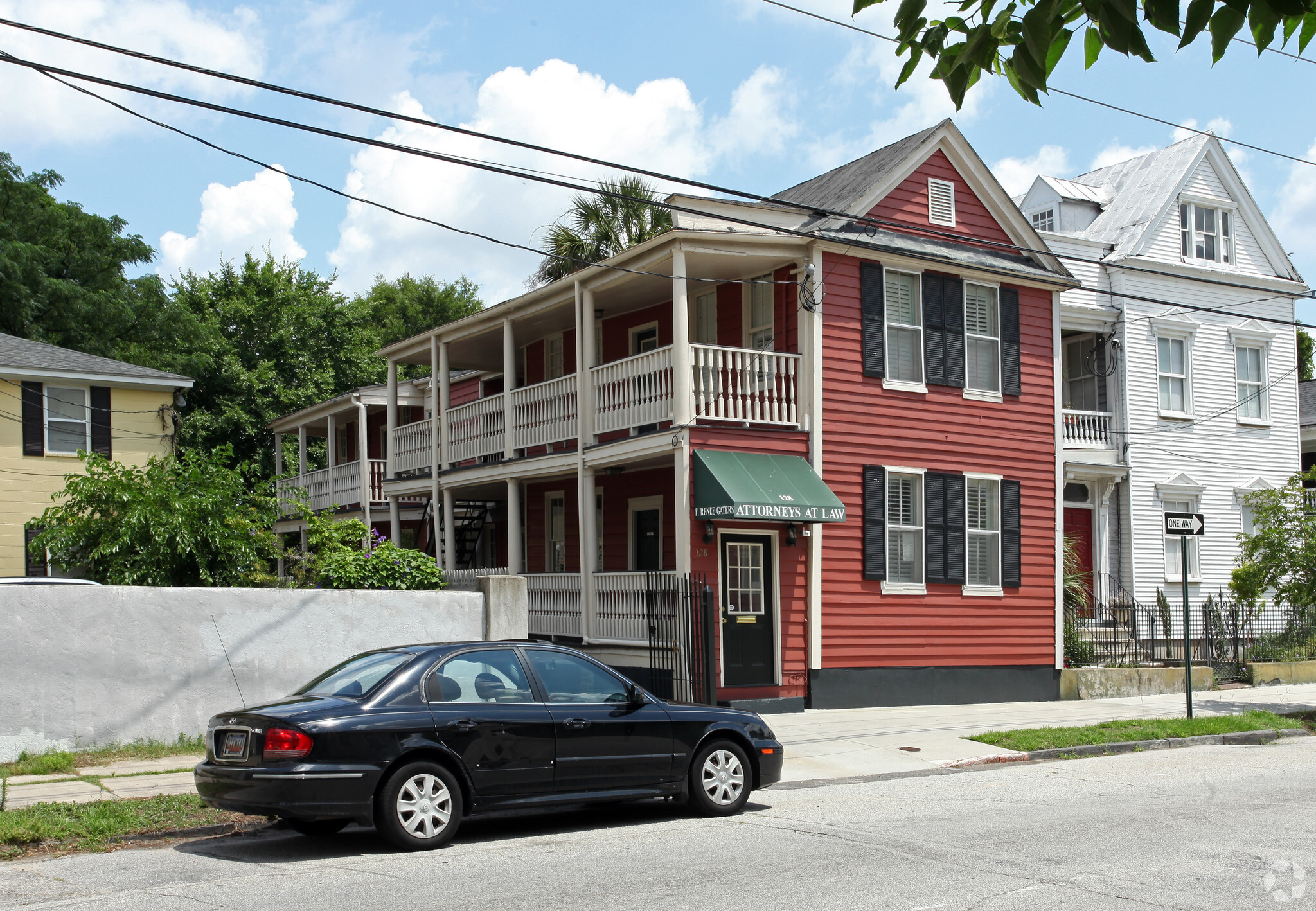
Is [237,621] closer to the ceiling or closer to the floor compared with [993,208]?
closer to the floor

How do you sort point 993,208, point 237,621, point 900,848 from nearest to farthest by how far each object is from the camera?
point 900,848, point 237,621, point 993,208

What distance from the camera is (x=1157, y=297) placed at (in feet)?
84.9

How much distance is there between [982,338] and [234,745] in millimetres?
15201

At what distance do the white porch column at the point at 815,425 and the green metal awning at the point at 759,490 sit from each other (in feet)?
1.96

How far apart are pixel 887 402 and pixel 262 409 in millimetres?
25248

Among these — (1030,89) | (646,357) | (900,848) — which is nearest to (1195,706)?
(646,357)

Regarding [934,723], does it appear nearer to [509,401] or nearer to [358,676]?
[509,401]

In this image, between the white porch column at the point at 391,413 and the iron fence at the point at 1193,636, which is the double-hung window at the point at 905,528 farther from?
the white porch column at the point at 391,413

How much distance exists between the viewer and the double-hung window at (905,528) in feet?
62.9

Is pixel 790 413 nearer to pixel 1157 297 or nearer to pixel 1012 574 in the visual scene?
pixel 1012 574

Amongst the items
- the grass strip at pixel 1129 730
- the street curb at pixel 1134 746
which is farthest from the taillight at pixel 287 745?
the grass strip at pixel 1129 730

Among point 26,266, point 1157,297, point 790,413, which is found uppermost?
point 26,266

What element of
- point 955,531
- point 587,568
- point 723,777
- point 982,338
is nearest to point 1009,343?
point 982,338

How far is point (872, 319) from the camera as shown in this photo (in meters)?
19.0
